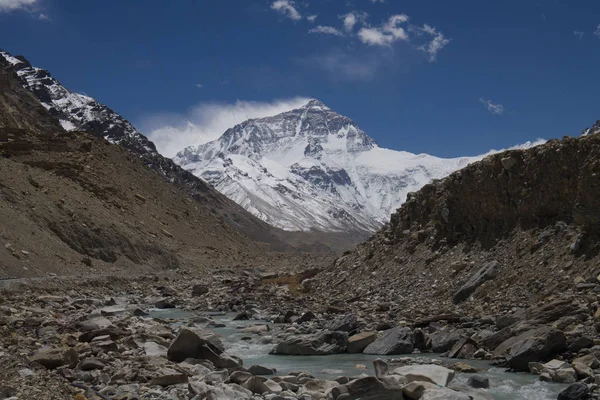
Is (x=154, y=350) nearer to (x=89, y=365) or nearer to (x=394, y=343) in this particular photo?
(x=89, y=365)

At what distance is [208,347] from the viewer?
18469mm

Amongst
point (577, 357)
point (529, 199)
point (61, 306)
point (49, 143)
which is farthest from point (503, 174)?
point (49, 143)

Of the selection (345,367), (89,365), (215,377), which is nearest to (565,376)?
(345,367)

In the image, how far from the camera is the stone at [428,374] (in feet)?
49.4

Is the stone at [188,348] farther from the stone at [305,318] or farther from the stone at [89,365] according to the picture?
the stone at [305,318]

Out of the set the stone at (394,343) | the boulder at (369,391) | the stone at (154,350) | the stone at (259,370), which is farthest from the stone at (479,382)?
the stone at (154,350)

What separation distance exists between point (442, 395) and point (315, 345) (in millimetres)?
9402

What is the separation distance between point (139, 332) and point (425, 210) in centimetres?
2242

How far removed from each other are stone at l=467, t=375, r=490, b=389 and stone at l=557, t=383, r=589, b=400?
198 cm

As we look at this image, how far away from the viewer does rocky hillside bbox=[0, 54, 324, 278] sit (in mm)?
46688

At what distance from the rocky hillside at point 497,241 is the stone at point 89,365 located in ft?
48.1

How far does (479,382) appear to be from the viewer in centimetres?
1570

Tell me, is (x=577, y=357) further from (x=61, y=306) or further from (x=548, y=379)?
(x=61, y=306)

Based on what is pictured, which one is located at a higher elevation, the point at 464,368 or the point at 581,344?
the point at 581,344
